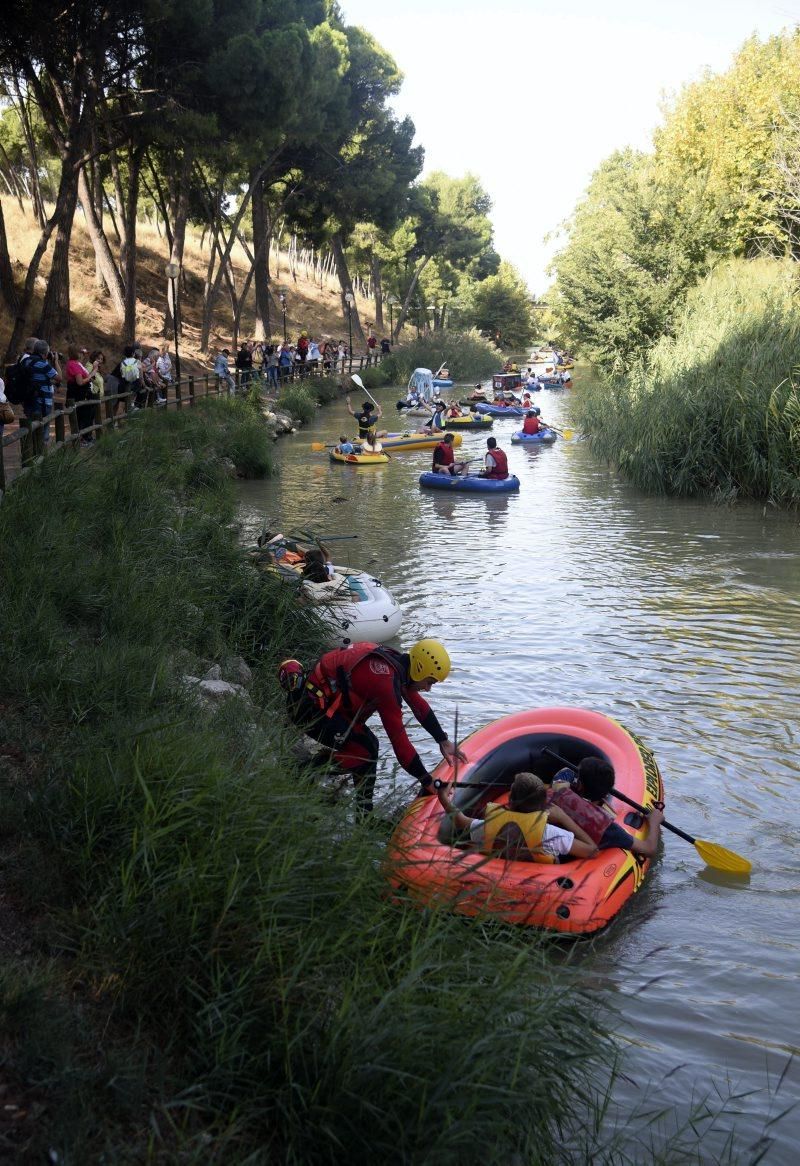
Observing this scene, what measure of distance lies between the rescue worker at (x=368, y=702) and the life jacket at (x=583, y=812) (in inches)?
22.5

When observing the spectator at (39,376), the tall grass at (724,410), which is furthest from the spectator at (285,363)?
the spectator at (39,376)

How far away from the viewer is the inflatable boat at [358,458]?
2145 cm

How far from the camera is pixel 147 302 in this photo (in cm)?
3853

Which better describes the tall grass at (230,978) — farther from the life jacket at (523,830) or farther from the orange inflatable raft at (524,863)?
the life jacket at (523,830)

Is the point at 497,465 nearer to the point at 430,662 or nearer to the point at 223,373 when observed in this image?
the point at 223,373

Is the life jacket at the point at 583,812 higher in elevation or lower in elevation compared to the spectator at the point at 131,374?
lower

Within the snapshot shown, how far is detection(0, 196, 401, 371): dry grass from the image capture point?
30.3m

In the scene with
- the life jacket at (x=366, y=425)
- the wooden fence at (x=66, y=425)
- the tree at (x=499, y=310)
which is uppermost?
the tree at (x=499, y=310)

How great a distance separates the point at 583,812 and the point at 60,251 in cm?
1797

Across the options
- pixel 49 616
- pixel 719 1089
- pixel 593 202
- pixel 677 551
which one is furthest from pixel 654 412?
pixel 593 202

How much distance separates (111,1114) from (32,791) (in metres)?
1.58

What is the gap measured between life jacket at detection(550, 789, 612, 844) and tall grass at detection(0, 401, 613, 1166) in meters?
1.14

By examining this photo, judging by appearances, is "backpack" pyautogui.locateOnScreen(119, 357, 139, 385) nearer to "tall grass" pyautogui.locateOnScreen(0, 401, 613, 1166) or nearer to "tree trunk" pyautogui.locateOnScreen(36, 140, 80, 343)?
"tree trunk" pyautogui.locateOnScreen(36, 140, 80, 343)

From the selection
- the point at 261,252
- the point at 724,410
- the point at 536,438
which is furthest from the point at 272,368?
the point at 724,410
